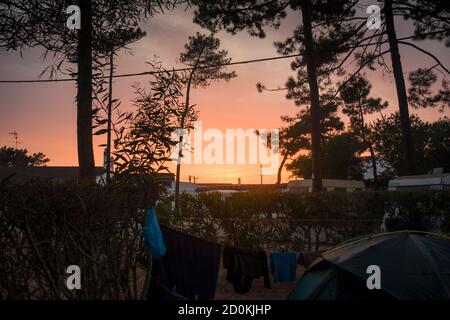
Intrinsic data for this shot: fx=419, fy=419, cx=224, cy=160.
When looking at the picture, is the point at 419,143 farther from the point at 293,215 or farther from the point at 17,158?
the point at 17,158

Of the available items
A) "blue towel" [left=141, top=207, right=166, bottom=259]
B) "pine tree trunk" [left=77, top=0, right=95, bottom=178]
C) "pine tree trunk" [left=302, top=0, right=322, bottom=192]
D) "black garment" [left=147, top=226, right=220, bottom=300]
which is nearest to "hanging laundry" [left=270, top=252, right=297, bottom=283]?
"black garment" [left=147, top=226, right=220, bottom=300]

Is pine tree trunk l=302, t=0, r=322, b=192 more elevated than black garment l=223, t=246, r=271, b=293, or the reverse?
pine tree trunk l=302, t=0, r=322, b=192

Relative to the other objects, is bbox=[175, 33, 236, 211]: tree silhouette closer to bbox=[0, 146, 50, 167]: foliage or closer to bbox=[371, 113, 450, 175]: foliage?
bbox=[371, 113, 450, 175]: foliage

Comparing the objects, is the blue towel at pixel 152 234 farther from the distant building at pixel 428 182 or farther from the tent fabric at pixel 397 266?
the distant building at pixel 428 182

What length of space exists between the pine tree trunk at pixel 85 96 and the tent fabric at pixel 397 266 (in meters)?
8.13

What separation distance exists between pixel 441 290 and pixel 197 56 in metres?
32.9

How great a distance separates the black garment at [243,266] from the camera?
844 cm

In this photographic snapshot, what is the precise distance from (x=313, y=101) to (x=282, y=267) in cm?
992

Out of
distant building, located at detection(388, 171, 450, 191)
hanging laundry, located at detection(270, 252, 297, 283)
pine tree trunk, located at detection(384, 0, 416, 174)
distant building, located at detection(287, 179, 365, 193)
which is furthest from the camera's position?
distant building, located at detection(287, 179, 365, 193)

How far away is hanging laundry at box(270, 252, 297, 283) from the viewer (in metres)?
8.92

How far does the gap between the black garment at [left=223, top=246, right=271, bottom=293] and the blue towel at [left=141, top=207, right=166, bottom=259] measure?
3126 mm
